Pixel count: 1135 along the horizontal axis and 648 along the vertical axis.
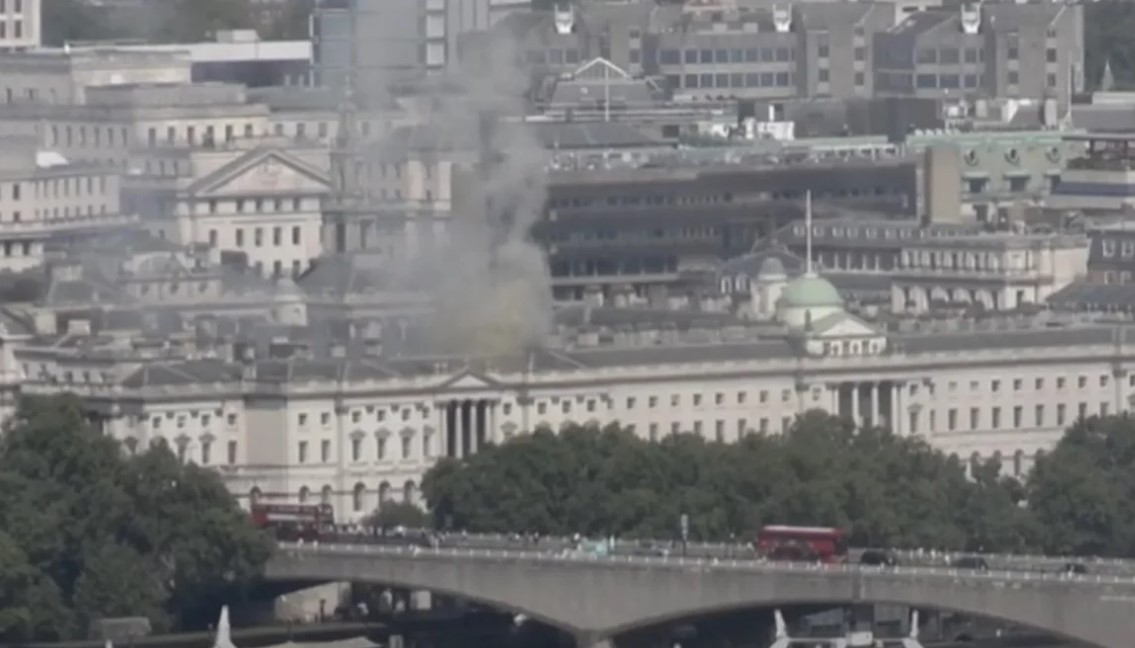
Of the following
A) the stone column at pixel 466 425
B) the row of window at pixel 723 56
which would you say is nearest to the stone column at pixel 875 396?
the stone column at pixel 466 425

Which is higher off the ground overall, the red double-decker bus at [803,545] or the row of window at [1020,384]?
the row of window at [1020,384]

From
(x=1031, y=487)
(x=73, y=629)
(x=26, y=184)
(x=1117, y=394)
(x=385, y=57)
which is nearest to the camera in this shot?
(x=73, y=629)

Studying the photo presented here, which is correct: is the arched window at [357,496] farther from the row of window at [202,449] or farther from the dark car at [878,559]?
the dark car at [878,559]

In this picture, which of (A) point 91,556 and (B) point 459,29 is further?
(B) point 459,29

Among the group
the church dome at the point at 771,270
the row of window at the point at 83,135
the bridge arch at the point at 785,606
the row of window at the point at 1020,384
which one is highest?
the row of window at the point at 83,135

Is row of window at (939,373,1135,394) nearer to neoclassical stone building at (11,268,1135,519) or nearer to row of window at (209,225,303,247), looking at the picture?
neoclassical stone building at (11,268,1135,519)

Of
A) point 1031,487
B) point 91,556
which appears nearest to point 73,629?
point 91,556

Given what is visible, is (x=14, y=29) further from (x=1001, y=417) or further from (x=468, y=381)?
(x=468, y=381)

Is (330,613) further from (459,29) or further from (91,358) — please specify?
(459,29)
